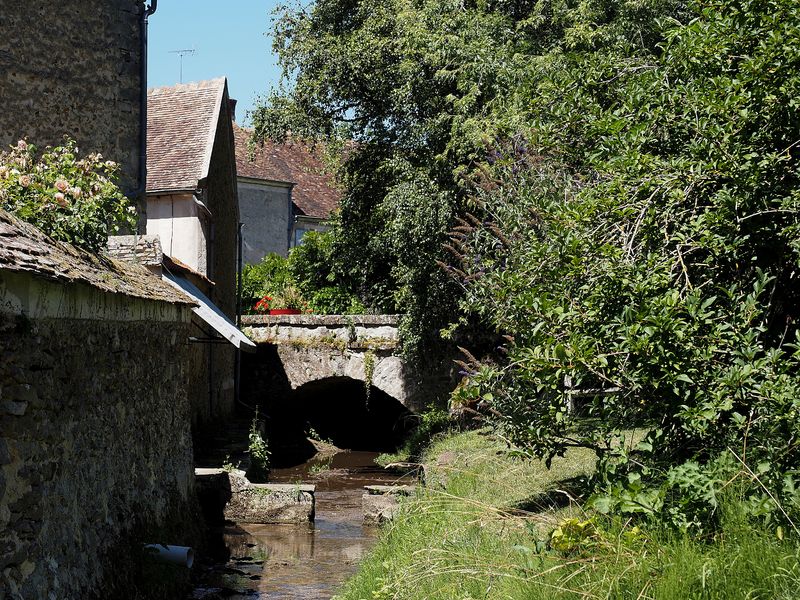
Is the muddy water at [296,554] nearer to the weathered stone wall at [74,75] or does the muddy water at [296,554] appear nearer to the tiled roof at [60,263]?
the tiled roof at [60,263]

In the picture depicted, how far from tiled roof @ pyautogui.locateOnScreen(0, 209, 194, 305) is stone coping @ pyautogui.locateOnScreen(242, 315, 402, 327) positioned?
10.6m

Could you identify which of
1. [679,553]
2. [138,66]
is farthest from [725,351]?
[138,66]

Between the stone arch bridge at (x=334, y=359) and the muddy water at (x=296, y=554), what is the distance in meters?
3.58

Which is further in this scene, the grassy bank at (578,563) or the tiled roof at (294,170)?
the tiled roof at (294,170)

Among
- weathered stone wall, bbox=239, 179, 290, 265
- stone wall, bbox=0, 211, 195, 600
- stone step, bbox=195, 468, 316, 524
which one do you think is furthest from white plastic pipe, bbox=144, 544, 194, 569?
weathered stone wall, bbox=239, 179, 290, 265

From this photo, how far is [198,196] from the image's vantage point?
17266mm

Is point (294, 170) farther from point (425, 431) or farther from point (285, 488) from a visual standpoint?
point (285, 488)

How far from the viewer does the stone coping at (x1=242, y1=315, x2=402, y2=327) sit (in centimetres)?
1934

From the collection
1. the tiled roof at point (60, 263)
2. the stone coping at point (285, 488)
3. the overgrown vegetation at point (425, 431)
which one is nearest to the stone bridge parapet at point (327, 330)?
the overgrown vegetation at point (425, 431)

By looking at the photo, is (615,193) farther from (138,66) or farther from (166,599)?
(138,66)

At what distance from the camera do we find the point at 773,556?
14.8ft

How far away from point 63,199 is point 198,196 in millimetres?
10243

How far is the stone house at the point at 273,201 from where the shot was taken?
29812 millimetres

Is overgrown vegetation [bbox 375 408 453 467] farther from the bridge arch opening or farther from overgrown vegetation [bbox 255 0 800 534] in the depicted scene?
overgrown vegetation [bbox 255 0 800 534]
